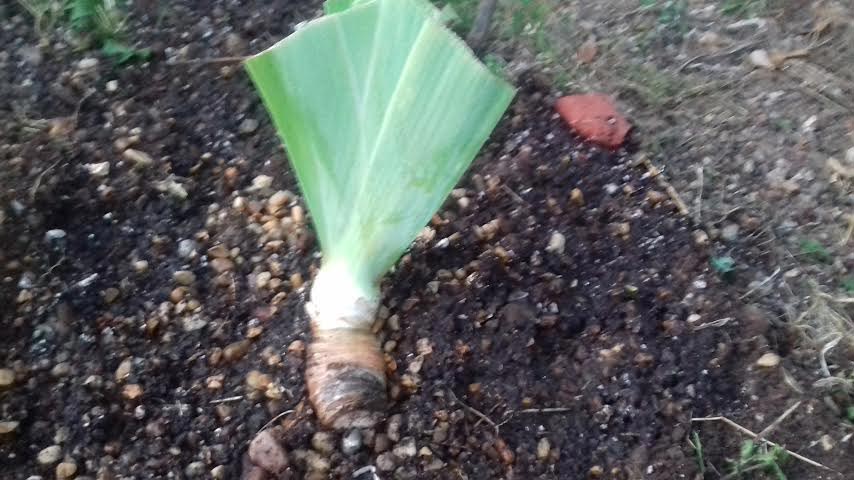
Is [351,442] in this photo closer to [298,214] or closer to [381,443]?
[381,443]

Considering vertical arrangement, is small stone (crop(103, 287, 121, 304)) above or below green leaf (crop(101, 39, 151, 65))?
below

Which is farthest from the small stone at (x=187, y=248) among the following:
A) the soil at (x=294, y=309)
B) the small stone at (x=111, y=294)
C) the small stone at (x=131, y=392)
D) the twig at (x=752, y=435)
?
the twig at (x=752, y=435)

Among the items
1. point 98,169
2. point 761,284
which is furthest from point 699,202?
point 98,169

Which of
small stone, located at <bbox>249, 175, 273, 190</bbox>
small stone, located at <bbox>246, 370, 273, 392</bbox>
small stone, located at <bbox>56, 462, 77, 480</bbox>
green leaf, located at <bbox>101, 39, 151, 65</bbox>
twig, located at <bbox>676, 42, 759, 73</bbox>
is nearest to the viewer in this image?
small stone, located at <bbox>56, 462, 77, 480</bbox>

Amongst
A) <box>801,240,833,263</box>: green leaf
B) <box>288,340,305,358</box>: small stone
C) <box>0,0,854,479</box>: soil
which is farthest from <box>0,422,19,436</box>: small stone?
<box>801,240,833,263</box>: green leaf

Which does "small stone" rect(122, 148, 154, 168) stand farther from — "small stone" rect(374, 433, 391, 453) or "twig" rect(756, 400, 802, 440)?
"twig" rect(756, 400, 802, 440)

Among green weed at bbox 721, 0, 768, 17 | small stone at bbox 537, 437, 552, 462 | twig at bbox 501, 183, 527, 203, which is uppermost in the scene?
twig at bbox 501, 183, 527, 203
